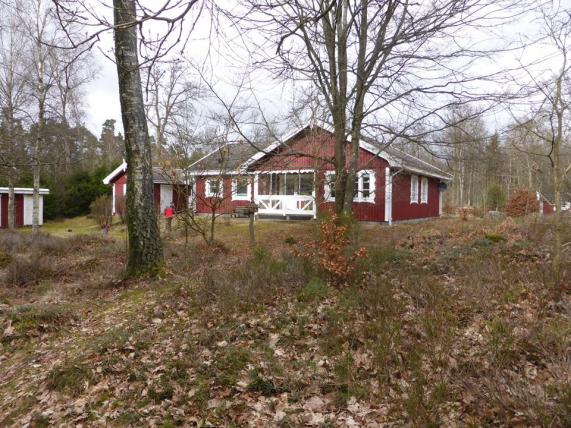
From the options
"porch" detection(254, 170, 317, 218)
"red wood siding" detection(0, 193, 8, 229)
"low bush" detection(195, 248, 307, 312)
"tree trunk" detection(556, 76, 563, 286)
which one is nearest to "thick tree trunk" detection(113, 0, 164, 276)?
"low bush" detection(195, 248, 307, 312)

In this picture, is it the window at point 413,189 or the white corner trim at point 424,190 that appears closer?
the window at point 413,189

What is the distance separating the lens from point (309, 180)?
569 inches

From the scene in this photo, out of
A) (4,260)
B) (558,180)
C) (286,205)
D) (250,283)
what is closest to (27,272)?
(4,260)

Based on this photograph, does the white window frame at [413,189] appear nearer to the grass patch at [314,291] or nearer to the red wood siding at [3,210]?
the grass patch at [314,291]

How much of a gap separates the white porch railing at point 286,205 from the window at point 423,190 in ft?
20.5

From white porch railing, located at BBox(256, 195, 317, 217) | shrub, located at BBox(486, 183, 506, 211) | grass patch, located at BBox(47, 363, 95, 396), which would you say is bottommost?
grass patch, located at BBox(47, 363, 95, 396)

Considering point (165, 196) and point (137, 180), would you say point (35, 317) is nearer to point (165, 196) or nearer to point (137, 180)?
point (137, 180)

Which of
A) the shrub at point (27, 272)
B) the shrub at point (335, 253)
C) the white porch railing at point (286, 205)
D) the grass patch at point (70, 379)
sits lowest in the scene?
the grass patch at point (70, 379)

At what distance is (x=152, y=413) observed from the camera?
10.2ft

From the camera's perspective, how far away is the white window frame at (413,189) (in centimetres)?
1789

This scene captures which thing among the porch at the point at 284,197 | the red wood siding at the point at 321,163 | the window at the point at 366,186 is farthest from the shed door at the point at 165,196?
the window at the point at 366,186

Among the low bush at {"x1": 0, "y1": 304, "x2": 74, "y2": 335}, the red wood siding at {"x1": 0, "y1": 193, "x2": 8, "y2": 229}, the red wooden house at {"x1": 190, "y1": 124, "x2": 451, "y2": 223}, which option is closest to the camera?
the low bush at {"x1": 0, "y1": 304, "x2": 74, "y2": 335}

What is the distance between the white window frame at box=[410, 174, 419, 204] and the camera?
17891 millimetres

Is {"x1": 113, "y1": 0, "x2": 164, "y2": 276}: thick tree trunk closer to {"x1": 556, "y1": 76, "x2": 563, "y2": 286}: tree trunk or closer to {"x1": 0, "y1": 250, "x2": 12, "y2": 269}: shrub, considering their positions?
{"x1": 0, "y1": 250, "x2": 12, "y2": 269}: shrub
